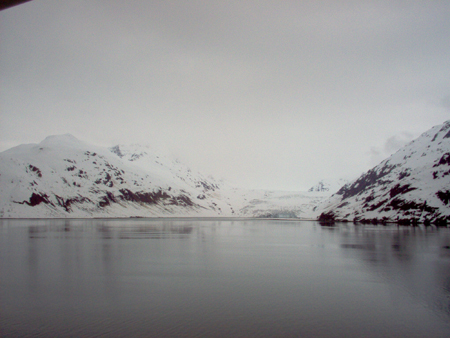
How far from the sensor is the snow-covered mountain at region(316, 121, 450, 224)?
126 metres

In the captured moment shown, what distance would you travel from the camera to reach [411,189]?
469 ft

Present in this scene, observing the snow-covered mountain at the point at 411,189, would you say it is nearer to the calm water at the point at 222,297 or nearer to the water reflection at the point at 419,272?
the water reflection at the point at 419,272

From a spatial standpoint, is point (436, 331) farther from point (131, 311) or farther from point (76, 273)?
point (76, 273)

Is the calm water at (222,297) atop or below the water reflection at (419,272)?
atop

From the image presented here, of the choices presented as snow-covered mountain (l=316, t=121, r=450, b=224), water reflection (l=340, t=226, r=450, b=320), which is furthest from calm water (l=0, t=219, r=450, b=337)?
snow-covered mountain (l=316, t=121, r=450, b=224)

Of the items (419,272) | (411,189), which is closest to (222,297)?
(419,272)

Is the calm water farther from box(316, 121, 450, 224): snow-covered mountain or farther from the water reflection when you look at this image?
box(316, 121, 450, 224): snow-covered mountain

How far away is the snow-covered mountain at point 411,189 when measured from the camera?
4948 inches

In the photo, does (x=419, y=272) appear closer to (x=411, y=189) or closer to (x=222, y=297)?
(x=222, y=297)

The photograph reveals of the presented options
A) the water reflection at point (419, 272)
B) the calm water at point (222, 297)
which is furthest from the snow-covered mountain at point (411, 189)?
the calm water at point (222, 297)

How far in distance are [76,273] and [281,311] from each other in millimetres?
15968

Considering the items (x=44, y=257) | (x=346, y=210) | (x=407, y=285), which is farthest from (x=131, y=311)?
(x=346, y=210)

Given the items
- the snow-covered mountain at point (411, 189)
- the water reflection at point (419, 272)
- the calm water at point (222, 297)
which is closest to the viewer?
the calm water at point (222, 297)

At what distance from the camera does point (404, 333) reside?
13.3 meters
